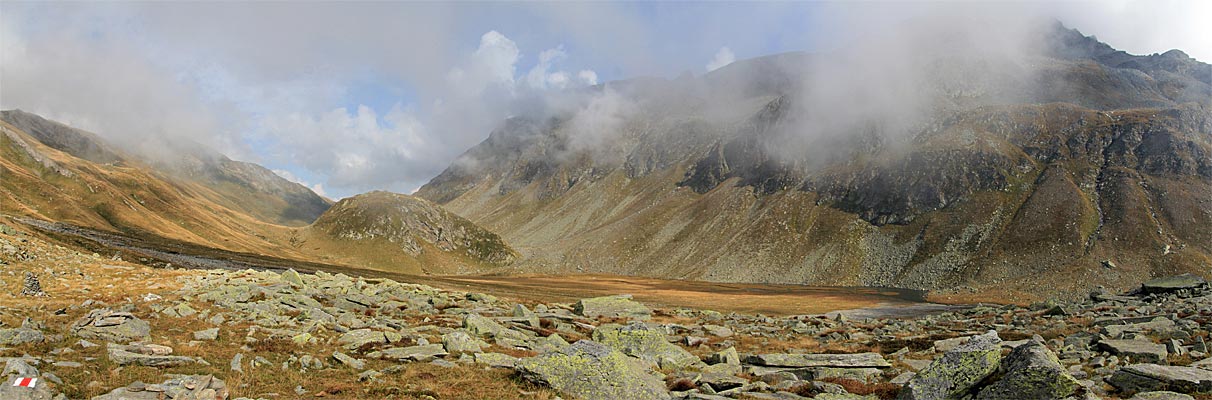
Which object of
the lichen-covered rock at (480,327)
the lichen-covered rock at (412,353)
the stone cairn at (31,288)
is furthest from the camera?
the stone cairn at (31,288)

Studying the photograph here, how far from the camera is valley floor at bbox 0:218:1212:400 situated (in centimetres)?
1586

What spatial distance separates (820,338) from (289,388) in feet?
120

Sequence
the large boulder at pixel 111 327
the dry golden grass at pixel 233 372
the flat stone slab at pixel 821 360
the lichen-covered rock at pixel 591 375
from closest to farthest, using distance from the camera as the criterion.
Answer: the dry golden grass at pixel 233 372 < the lichen-covered rock at pixel 591 375 < the large boulder at pixel 111 327 < the flat stone slab at pixel 821 360

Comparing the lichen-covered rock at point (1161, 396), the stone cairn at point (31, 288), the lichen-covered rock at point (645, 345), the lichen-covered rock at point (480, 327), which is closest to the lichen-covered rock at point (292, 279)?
the stone cairn at point (31, 288)

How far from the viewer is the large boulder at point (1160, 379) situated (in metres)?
16.9

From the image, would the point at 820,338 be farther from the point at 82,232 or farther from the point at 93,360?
the point at 82,232

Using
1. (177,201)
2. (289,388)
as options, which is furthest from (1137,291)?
(177,201)

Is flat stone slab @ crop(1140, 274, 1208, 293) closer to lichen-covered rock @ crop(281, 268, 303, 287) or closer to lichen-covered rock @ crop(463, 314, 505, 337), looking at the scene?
lichen-covered rock @ crop(463, 314, 505, 337)

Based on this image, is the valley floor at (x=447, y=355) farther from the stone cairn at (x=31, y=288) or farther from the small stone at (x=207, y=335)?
the stone cairn at (x=31, y=288)

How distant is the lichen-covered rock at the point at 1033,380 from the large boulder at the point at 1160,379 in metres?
5.55

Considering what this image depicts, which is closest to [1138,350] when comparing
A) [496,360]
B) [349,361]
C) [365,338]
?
[496,360]

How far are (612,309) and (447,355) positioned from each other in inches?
1183

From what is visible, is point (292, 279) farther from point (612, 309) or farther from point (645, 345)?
point (645, 345)

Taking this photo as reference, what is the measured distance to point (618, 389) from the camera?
1862 centimetres
